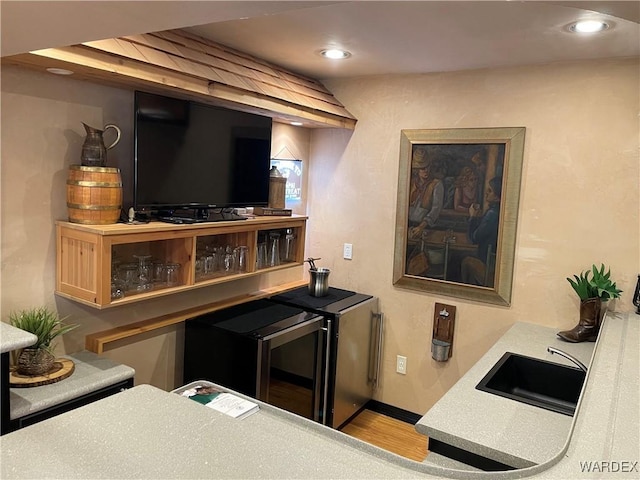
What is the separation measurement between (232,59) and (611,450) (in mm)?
2384

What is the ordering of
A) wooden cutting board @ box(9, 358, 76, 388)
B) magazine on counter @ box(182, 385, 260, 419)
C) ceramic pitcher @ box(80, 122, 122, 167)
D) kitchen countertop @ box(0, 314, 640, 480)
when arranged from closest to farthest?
kitchen countertop @ box(0, 314, 640, 480) → magazine on counter @ box(182, 385, 260, 419) → wooden cutting board @ box(9, 358, 76, 388) → ceramic pitcher @ box(80, 122, 122, 167)

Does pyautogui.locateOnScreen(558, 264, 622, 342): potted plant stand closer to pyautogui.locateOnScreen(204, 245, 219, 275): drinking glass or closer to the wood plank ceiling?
the wood plank ceiling

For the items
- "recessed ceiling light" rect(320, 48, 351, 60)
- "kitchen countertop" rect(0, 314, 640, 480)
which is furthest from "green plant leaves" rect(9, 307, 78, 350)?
"recessed ceiling light" rect(320, 48, 351, 60)

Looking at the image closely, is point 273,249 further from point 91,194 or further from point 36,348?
point 36,348

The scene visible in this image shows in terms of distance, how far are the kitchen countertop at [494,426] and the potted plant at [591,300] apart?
0.81 metres

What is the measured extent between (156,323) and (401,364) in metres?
1.72

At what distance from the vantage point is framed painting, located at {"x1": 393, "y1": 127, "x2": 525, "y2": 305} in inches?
118

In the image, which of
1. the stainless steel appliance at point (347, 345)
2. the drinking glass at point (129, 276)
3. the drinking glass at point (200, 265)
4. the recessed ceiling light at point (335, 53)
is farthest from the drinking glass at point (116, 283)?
the recessed ceiling light at point (335, 53)

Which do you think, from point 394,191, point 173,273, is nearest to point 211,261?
point 173,273

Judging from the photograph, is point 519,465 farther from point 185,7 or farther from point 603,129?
point 603,129

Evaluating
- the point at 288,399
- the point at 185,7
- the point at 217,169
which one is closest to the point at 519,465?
the point at 185,7

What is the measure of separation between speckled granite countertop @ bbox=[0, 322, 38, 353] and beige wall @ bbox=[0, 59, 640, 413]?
0.54 meters

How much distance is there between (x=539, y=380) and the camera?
2.45 m

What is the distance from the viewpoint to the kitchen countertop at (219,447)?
979 mm
